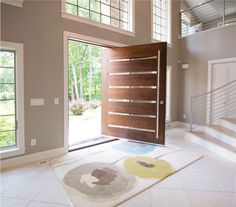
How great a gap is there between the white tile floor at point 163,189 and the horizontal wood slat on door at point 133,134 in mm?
1252

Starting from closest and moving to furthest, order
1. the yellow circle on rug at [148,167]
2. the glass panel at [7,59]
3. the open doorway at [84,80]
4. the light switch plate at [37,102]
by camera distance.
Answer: the yellow circle on rug at [148,167] < the glass panel at [7,59] < the light switch plate at [37,102] < the open doorway at [84,80]

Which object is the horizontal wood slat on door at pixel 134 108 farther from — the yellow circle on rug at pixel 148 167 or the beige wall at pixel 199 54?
the beige wall at pixel 199 54

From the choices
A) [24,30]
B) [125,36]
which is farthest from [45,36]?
[125,36]

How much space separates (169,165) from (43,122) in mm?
2391

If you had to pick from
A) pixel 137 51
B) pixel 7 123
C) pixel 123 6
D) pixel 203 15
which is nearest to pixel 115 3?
pixel 123 6

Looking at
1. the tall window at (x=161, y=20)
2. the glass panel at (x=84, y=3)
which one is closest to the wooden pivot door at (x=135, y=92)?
the glass panel at (x=84, y=3)

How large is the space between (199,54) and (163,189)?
4.78 m

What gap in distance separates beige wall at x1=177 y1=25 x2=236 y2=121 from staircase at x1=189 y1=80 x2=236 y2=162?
1.12 feet

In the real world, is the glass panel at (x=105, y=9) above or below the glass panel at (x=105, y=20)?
above

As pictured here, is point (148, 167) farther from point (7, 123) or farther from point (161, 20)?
point (161, 20)

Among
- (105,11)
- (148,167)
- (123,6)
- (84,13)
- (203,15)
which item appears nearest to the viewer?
(148,167)

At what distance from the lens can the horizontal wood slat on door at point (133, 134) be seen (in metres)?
4.43

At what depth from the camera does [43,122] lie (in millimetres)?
3641

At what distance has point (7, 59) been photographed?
129 inches
